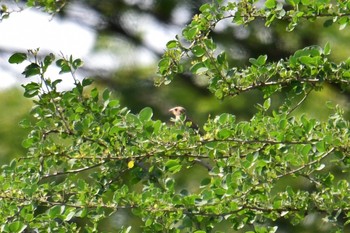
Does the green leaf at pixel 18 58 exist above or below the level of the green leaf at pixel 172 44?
above

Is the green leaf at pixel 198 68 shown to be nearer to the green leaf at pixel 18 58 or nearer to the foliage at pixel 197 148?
the foliage at pixel 197 148

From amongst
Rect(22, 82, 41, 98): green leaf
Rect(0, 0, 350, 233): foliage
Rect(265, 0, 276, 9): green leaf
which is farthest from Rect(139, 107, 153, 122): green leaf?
Rect(265, 0, 276, 9): green leaf

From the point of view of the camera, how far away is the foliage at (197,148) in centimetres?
199

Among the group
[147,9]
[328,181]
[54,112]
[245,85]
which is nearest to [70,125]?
[54,112]

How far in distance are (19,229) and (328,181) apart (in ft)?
2.11

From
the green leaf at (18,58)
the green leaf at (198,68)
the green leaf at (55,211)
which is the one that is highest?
the green leaf at (18,58)

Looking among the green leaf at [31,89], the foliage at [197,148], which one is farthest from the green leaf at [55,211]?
the green leaf at [31,89]

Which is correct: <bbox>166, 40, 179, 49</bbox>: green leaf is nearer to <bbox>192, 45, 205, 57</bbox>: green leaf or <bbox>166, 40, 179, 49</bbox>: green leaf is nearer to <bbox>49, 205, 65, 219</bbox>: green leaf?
<bbox>192, 45, 205, 57</bbox>: green leaf

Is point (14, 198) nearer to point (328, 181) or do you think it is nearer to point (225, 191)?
point (225, 191)

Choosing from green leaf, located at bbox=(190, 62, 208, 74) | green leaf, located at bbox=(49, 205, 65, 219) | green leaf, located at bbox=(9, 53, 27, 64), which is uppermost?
green leaf, located at bbox=(9, 53, 27, 64)

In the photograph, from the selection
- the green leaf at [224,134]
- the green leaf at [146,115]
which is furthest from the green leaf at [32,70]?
the green leaf at [224,134]

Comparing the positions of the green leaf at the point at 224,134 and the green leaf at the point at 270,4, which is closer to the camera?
the green leaf at the point at 224,134

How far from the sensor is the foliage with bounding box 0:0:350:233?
1.99 m

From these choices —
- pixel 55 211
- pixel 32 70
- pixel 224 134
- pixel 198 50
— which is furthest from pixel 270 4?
pixel 55 211
